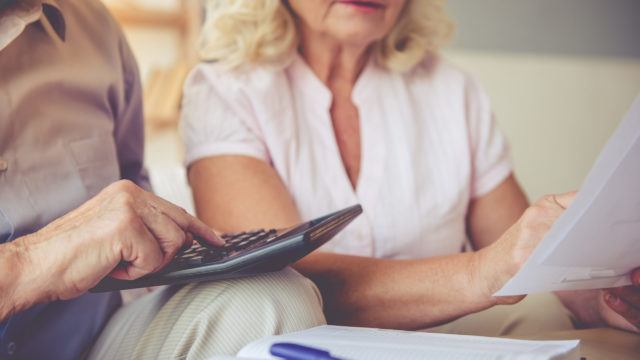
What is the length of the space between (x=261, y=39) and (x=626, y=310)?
2.09 ft

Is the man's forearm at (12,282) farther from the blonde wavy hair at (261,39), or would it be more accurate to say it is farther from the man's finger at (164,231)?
the blonde wavy hair at (261,39)

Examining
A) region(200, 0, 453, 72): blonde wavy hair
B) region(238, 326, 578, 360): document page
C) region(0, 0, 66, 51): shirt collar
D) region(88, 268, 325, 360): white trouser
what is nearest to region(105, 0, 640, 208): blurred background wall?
region(200, 0, 453, 72): blonde wavy hair

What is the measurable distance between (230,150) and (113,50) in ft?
0.68

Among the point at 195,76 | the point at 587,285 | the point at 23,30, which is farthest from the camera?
the point at 195,76

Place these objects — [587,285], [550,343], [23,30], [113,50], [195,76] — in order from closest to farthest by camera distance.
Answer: [550,343] → [587,285] → [23,30] → [113,50] → [195,76]

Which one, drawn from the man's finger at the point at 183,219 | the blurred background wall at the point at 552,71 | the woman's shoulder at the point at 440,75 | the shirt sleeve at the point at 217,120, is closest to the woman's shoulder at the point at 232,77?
the shirt sleeve at the point at 217,120

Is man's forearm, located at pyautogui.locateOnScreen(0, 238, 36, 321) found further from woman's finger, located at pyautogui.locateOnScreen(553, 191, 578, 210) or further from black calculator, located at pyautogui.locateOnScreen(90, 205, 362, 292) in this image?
woman's finger, located at pyautogui.locateOnScreen(553, 191, 578, 210)

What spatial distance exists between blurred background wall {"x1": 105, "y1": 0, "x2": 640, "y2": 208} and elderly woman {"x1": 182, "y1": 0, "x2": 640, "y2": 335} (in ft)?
2.26

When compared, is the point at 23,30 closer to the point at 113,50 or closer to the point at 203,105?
the point at 113,50

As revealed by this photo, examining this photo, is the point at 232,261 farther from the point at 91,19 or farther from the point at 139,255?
the point at 91,19

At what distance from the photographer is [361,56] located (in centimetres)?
120

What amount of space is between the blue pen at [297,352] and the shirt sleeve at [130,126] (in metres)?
0.57

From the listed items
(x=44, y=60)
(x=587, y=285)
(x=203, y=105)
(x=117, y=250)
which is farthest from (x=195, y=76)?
(x=587, y=285)

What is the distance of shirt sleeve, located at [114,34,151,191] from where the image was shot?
104 centimetres
